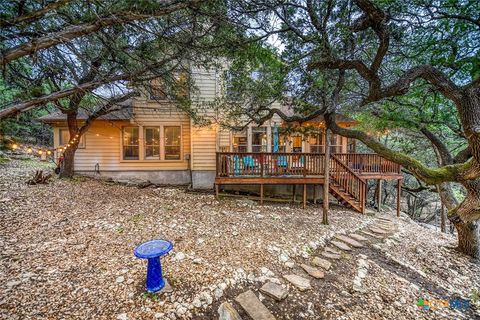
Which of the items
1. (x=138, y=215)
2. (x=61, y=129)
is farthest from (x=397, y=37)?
(x=61, y=129)

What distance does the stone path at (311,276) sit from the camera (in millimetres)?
2777

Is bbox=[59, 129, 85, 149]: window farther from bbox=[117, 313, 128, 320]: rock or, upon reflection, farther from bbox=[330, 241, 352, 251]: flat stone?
bbox=[330, 241, 352, 251]: flat stone

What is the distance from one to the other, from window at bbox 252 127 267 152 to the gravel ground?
474 centimetres

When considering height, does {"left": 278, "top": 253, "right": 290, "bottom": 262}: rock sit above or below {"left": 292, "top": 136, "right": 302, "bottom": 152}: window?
below

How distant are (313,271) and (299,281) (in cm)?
53

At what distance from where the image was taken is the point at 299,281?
3525mm

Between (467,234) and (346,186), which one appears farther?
(346,186)

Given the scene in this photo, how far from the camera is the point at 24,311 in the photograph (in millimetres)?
2400

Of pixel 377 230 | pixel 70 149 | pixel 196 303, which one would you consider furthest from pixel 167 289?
pixel 70 149

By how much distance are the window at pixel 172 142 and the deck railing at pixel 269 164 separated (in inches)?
134

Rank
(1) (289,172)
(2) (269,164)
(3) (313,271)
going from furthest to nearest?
(1) (289,172) → (2) (269,164) → (3) (313,271)

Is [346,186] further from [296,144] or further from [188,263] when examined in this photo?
[188,263]
